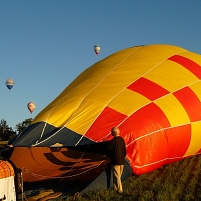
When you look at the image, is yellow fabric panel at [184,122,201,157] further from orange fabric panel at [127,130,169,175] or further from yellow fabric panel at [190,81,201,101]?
orange fabric panel at [127,130,169,175]

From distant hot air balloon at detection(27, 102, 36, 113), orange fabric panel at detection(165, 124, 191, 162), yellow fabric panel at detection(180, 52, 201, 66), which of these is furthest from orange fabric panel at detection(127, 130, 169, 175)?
distant hot air balloon at detection(27, 102, 36, 113)

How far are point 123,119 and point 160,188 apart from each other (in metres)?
1.34

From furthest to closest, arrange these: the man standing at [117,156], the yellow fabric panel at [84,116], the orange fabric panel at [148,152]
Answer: the yellow fabric panel at [84,116] → the orange fabric panel at [148,152] → the man standing at [117,156]

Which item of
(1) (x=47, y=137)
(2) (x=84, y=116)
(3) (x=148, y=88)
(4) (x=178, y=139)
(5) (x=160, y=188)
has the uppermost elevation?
(3) (x=148, y=88)

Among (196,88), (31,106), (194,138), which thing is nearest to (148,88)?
(196,88)

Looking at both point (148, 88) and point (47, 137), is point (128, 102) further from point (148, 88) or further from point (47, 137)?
point (47, 137)

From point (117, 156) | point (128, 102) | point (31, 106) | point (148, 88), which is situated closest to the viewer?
point (117, 156)

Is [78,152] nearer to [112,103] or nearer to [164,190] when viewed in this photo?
[112,103]

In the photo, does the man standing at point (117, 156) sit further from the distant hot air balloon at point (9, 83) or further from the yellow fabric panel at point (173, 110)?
the distant hot air balloon at point (9, 83)

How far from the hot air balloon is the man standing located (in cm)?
39

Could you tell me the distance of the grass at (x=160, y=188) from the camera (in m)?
5.43

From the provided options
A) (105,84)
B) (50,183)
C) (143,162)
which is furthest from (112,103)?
(50,183)

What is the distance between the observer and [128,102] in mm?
7059

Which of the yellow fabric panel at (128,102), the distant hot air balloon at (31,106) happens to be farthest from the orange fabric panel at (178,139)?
the distant hot air balloon at (31,106)
